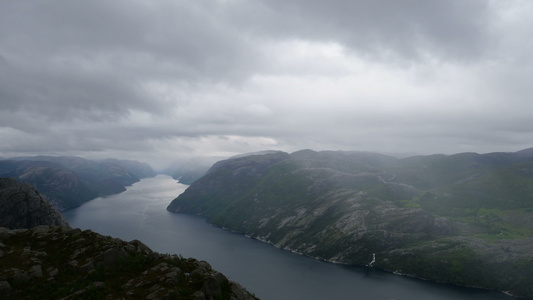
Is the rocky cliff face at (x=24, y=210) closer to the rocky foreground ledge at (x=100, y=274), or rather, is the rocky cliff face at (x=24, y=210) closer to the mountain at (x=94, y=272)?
the mountain at (x=94, y=272)

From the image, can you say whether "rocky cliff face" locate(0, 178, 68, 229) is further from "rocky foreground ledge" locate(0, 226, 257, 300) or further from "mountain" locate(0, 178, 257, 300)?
"rocky foreground ledge" locate(0, 226, 257, 300)

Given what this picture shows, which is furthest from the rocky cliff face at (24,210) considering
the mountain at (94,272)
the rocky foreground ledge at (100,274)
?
the rocky foreground ledge at (100,274)

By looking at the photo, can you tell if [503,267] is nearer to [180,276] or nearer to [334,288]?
[334,288]

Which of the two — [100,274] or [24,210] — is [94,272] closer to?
[100,274]

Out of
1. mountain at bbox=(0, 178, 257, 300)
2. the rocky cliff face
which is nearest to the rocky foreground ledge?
mountain at bbox=(0, 178, 257, 300)

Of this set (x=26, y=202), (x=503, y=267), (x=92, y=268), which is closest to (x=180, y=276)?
(x=92, y=268)
